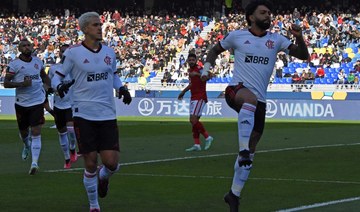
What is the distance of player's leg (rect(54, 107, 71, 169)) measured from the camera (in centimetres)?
1764

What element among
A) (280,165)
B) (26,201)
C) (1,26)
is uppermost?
(26,201)

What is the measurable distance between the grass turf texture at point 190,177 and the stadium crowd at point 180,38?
21.5m

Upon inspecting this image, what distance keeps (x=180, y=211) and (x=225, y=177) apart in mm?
4249

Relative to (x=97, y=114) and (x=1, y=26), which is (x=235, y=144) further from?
(x=1, y=26)

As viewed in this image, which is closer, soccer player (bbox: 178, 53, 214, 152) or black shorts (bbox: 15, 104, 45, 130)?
black shorts (bbox: 15, 104, 45, 130)

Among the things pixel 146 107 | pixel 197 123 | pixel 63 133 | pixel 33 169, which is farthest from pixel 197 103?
pixel 146 107

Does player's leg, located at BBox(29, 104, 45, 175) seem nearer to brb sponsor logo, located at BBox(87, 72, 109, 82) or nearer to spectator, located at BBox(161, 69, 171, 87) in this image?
brb sponsor logo, located at BBox(87, 72, 109, 82)

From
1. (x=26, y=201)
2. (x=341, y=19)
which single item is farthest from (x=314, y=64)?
(x=26, y=201)

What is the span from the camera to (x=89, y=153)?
10.7 meters

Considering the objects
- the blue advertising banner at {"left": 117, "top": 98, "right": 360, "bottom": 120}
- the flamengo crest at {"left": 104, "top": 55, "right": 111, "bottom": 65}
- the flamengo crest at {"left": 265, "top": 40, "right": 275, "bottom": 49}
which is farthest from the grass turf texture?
the blue advertising banner at {"left": 117, "top": 98, "right": 360, "bottom": 120}

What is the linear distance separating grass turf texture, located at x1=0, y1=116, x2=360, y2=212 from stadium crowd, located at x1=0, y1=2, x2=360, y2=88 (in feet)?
70.5

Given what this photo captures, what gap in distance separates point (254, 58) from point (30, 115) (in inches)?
276

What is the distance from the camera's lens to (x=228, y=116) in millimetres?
42594

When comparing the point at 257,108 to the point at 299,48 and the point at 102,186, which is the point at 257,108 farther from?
the point at 102,186
